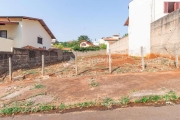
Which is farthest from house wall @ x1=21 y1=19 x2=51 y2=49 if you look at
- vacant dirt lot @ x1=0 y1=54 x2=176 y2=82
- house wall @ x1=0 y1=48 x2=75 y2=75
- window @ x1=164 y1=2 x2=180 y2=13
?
window @ x1=164 y1=2 x2=180 y2=13

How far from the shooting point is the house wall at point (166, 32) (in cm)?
952

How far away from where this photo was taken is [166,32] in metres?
10.7

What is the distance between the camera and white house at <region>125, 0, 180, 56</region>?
13.3m

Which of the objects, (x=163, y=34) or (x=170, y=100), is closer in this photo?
(x=170, y=100)

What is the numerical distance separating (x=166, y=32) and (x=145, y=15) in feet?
14.2

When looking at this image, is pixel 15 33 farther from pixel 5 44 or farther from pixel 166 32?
pixel 166 32

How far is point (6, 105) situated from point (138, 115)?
12.0ft

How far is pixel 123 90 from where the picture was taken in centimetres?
508

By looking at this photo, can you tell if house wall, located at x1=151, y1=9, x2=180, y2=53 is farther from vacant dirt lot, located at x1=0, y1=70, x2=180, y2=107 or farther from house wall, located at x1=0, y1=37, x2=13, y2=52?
house wall, located at x1=0, y1=37, x2=13, y2=52

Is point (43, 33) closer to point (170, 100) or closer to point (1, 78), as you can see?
point (1, 78)

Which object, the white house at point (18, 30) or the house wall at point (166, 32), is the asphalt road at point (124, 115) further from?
the white house at point (18, 30)

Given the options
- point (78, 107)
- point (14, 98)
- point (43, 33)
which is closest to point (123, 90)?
point (78, 107)

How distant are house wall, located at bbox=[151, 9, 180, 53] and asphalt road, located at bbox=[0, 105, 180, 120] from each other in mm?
7170

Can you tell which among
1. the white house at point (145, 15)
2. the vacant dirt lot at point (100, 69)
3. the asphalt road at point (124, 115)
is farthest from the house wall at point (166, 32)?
the asphalt road at point (124, 115)
